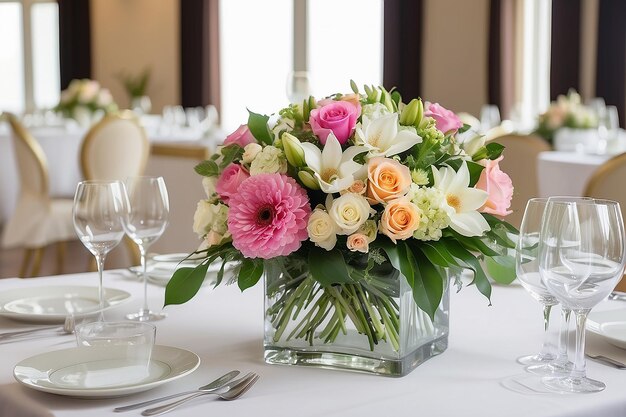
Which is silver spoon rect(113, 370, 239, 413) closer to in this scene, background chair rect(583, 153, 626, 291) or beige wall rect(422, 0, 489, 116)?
background chair rect(583, 153, 626, 291)

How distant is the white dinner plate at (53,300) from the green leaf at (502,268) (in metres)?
0.67

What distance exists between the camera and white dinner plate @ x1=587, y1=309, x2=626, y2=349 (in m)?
1.45

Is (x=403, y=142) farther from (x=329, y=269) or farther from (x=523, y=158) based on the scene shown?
(x=523, y=158)

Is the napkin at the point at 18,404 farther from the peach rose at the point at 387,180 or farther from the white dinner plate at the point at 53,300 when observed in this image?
the peach rose at the point at 387,180

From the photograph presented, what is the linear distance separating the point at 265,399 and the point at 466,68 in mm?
7158

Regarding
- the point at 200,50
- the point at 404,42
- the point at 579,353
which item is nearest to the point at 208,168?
the point at 579,353

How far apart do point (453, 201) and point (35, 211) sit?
4257 mm

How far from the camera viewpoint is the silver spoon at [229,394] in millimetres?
1160

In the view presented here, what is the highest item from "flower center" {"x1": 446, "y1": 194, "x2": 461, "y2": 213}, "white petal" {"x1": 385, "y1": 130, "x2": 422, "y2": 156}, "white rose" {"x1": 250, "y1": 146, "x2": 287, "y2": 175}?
"white petal" {"x1": 385, "y1": 130, "x2": 422, "y2": 156}

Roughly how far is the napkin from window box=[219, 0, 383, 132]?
302 inches

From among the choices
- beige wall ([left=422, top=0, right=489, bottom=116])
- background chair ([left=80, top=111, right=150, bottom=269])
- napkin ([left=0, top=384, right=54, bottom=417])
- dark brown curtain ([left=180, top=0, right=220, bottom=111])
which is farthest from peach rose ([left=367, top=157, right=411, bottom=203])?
dark brown curtain ([left=180, top=0, right=220, bottom=111])

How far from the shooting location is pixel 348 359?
136cm

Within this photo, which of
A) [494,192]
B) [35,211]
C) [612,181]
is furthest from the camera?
[35,211]

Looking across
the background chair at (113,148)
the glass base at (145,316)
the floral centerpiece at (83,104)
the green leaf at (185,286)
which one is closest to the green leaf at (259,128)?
the green leaf at (185,286)
